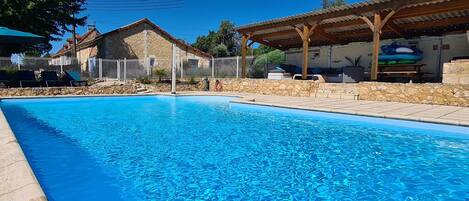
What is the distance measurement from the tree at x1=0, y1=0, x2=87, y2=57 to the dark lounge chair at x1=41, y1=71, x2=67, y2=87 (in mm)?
7620

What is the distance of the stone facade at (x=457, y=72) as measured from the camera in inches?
350

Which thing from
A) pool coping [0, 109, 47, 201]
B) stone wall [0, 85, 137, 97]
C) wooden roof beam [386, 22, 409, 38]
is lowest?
pool coping [0, 109, 47, 201]

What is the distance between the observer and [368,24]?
10742 mm

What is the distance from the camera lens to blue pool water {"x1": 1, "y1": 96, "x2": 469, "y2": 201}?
141 inches

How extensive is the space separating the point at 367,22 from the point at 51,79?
548 inches

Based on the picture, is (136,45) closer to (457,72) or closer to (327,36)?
(327,36)

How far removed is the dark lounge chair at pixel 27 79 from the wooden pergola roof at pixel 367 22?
983cm

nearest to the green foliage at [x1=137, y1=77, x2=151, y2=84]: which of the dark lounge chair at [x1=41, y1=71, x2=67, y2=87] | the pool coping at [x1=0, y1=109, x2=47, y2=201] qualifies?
the dark lounge chair at [x1=41, y1=71, x2=67, y2=87]

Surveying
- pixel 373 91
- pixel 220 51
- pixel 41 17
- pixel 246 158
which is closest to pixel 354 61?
pixel 373 91

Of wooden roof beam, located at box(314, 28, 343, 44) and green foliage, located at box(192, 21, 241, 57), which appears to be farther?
green foliage, located at box(192, 21, 241, 57)

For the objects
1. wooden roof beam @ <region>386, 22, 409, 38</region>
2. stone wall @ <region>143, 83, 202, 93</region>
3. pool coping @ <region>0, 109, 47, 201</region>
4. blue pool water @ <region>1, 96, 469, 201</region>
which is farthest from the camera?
stone wall @ <region>143, 83, 202, 93</region>

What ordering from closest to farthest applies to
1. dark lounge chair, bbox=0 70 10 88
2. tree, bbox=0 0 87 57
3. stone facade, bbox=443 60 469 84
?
stone facade, bbox=443 60 469 84 < dark lounge chair, bbox=0 70 10 88 < tree, bbox=0 0 87 57

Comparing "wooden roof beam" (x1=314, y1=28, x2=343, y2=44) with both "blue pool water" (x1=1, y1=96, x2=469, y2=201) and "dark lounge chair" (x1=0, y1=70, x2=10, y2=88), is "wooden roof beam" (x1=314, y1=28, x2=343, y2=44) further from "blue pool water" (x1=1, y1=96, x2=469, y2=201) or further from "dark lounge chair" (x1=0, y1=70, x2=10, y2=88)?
"dark lounge chair" (x1=0, y1=70, x2=10, y2=88)

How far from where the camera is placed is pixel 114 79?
1850cm
